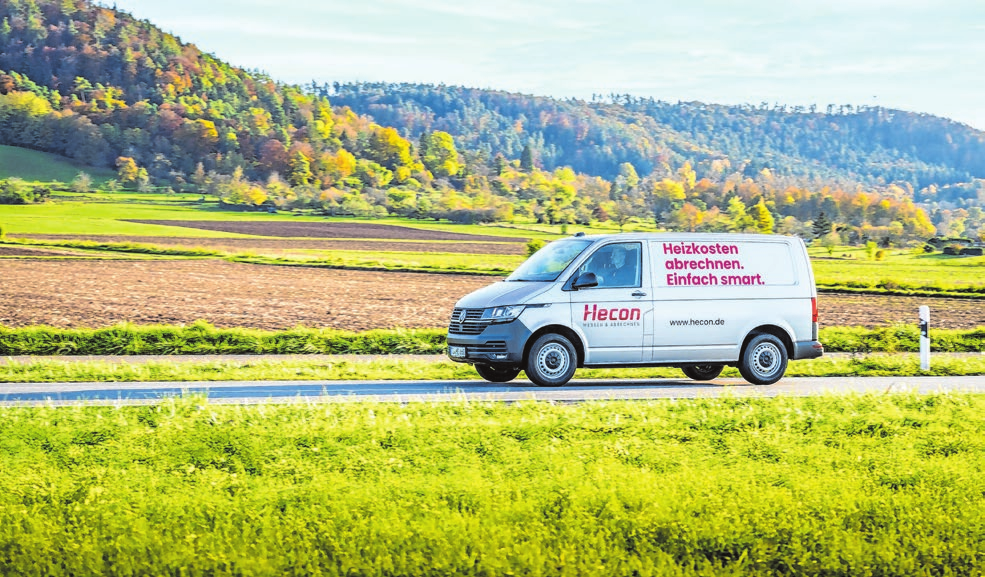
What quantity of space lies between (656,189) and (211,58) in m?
76.6

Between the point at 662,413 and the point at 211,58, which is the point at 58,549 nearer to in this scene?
the point at 662,413

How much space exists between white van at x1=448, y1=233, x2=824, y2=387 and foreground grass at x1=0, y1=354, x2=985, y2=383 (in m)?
1.56

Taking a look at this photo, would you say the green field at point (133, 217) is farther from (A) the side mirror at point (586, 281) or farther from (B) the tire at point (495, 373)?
(A) the side mirror at point (586, 281)

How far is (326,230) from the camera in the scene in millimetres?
92812

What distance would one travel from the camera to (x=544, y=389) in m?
15.2

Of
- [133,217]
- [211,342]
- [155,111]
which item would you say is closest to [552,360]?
[211,342]

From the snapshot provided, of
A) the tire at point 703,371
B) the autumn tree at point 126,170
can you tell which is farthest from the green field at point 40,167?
the tire at point 703,371

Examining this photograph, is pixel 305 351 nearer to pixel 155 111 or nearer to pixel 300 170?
pixel 300 170

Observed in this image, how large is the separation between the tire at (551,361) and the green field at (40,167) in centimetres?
7757

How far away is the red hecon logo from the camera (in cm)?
1570

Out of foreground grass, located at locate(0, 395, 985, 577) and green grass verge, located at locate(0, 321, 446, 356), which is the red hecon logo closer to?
foreground grass, located at locate(0, 395, 985, 577)

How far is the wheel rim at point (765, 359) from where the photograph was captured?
16.5m

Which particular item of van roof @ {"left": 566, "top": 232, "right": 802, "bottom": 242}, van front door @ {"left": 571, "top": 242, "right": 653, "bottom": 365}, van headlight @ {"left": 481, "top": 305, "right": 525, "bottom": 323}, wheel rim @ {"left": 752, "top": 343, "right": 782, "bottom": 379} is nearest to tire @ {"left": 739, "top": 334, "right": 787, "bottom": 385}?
wheel rim @ {"left": 752, "top": 343, "right": 782, "bottom": 379}

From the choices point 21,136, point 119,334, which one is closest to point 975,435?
point 119,334
